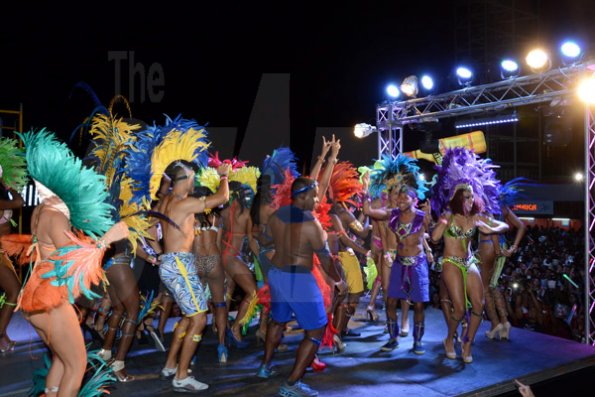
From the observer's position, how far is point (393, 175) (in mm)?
6496

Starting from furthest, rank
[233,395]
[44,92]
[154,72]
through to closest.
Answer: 1. [154,72]
2. [44,92]
3. [233,395]

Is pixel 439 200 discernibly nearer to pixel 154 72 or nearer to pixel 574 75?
pixel 574 75

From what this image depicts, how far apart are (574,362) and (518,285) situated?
3.33 metres

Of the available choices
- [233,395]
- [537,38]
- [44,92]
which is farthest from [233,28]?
[537,38]

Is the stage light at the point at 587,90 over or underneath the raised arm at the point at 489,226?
over

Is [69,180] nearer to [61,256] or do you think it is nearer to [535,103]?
[61,256]

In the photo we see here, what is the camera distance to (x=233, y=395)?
4234 millimetres

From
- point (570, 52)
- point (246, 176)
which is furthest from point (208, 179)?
point (570, 52)

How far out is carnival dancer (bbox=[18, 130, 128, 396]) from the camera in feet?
10.1

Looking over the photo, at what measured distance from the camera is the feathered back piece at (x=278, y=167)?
554cm

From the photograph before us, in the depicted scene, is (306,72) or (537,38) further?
(537,38)

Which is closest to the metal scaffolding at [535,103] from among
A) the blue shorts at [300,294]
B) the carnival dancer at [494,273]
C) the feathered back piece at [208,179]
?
the carnival dancer at [494,273]

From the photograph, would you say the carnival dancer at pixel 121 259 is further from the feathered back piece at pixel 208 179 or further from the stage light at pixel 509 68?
the stage light at pixel 509 68

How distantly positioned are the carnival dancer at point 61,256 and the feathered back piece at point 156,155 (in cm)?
120
